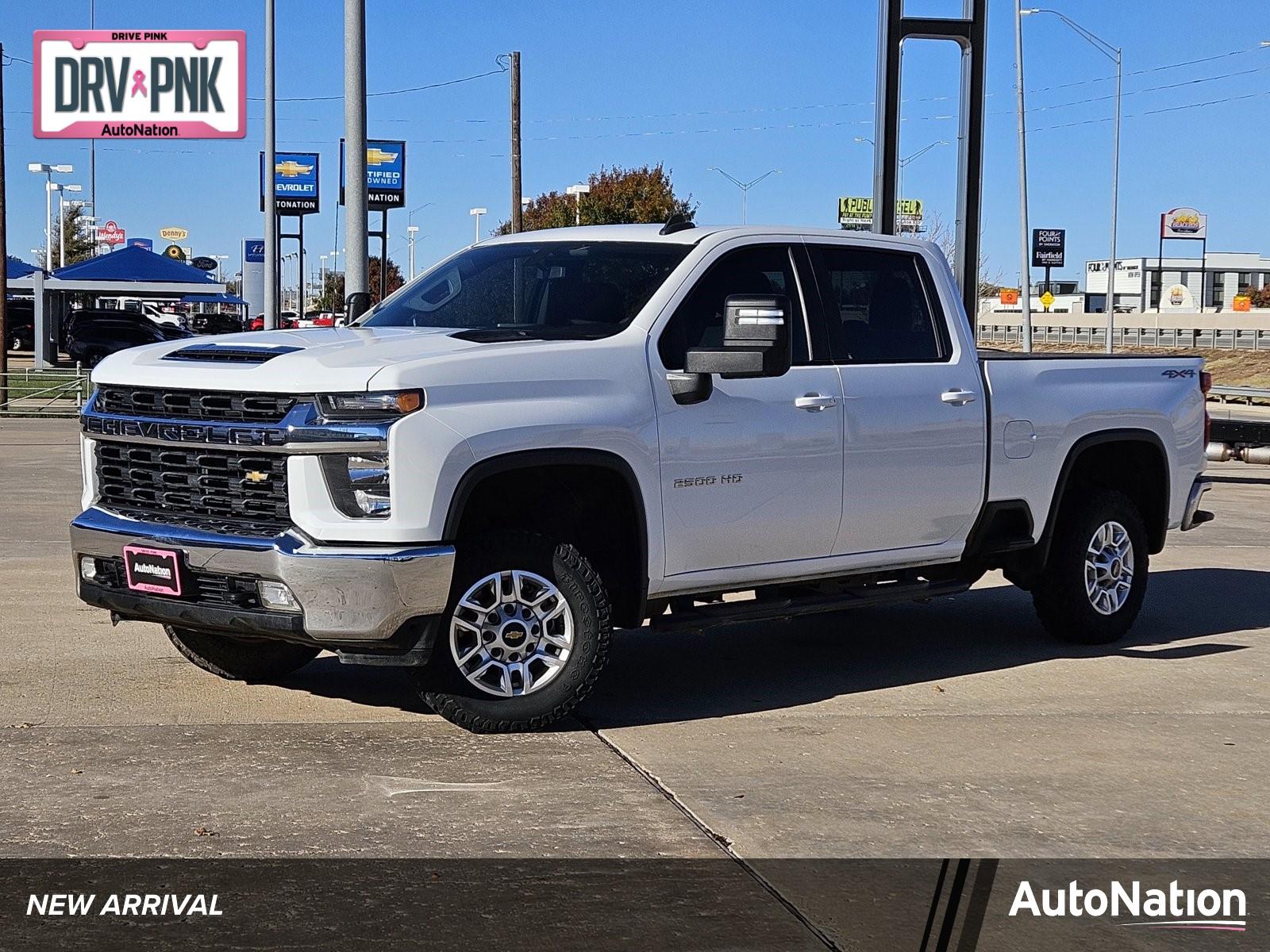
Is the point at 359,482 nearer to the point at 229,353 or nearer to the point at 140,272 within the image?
the point at 229,353

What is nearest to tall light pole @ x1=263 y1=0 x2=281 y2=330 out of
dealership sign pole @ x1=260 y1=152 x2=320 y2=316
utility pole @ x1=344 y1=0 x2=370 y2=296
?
utility pole @ x1=344 y1=0 x2=370 y2=296

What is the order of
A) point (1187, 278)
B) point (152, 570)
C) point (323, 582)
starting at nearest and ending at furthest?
point (323, 582), point (152, 570), point (1187, 278)

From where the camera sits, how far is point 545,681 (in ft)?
22.2

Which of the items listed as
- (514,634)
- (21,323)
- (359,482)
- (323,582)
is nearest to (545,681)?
(514,634)

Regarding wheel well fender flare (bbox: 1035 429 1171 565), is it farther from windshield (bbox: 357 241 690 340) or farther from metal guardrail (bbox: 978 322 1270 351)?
metal guardrail (bbox: 978 322 1270 351)

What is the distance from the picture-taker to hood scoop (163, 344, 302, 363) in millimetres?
6582

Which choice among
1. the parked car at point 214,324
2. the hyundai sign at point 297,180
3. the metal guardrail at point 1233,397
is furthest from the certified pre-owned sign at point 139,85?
the hyundai sign at point 297,180

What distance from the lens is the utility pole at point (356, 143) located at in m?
14.3

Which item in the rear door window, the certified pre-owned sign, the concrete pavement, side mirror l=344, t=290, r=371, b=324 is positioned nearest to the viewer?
the concrete pavement

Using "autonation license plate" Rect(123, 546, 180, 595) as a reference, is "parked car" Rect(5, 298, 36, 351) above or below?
above

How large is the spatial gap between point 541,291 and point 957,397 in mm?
2097

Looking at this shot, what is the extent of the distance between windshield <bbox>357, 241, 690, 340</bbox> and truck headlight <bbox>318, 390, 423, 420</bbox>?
0.80 metres

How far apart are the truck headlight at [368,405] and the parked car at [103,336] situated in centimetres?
4039

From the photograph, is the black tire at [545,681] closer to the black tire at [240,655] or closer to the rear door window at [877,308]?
the black tire at [240,655]
